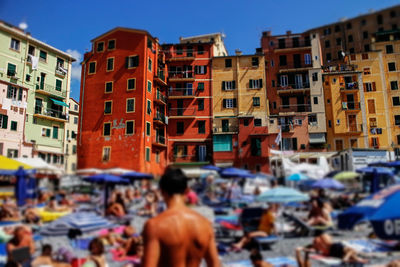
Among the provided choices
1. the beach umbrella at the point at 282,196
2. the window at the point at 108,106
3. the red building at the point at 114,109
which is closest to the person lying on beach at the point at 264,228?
the beach umbrella at the point at 282,196

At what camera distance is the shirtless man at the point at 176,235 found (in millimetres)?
3031

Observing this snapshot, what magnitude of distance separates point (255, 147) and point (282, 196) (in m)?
25.3

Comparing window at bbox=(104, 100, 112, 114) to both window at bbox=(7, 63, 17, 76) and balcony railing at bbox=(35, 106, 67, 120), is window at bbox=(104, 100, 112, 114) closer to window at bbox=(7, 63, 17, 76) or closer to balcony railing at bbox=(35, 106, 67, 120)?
balcony railing at bbox=(35, 106, 67, 120)

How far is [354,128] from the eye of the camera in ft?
128

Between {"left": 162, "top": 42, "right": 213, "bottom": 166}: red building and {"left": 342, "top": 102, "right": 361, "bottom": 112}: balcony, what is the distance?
1691cm

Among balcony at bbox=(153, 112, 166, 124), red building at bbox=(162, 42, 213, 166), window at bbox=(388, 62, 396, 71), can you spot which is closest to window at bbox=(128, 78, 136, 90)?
balcony at bbox=(153, 112, 166, 124)

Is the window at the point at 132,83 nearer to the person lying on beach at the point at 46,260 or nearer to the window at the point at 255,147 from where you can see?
the window at the point at 255,147

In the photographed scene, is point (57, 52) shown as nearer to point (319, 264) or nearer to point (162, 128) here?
point (162, 128)

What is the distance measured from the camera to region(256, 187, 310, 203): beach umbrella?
7.91 m

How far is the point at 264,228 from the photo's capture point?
780 centimetres

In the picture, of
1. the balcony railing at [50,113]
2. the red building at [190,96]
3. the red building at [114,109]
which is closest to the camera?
the red building at [114,109]

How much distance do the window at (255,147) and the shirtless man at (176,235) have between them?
94.3 ft

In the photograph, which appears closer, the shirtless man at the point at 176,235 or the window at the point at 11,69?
the shirtless man at the point at 176,235

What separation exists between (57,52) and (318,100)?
31300 mm
